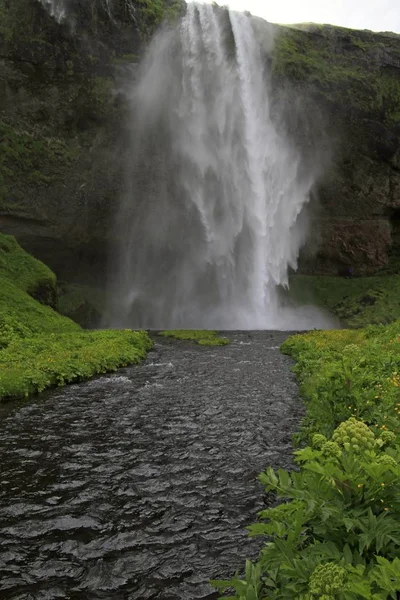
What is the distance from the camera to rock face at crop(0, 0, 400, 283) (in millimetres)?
52156

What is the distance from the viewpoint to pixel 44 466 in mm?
10094

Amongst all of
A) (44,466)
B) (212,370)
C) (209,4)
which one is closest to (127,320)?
(212,370)

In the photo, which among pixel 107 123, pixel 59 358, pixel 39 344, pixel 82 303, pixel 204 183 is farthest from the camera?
pixel 204 183

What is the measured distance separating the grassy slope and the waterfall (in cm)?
2094

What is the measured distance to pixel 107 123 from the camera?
5619cm

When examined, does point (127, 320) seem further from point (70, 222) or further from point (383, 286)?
point (383, 286)

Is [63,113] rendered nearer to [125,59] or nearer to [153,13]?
[125,59]

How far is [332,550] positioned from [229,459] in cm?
650

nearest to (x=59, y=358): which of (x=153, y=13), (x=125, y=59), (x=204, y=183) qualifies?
(x=204, y=183)

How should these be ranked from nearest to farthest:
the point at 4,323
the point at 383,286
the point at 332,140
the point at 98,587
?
1. the point at 98,587
2. the point at 4,323
3. the point at 332,140
4. the point at 383,286

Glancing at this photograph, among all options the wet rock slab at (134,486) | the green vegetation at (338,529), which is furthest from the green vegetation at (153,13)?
the green vegetation at (338,529)

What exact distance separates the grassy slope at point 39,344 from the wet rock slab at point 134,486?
1.66m

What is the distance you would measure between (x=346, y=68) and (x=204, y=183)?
2517cm

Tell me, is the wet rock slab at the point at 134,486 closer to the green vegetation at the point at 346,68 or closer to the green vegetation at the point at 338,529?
the green vegetation at the point at 338,529
